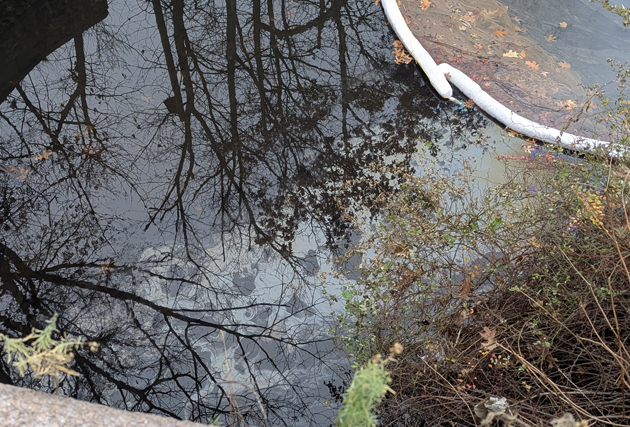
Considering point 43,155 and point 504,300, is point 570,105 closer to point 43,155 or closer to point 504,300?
point 504,300

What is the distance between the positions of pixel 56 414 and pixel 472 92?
484cm

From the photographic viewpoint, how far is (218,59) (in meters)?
5.34

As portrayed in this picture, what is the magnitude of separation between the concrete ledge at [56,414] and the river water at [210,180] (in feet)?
5.01

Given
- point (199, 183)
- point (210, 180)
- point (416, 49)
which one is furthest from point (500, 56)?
point (199, 183)

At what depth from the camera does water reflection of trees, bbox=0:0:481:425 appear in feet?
12.1

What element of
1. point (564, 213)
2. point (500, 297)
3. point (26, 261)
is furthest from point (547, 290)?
point (26, 261)

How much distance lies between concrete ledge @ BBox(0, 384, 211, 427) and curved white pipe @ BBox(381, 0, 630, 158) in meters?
4.43

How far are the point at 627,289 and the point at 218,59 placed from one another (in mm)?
4562

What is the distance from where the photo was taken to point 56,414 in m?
1.77

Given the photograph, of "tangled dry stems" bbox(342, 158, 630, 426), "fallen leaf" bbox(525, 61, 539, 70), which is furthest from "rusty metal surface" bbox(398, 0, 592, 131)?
"tangled dry stems" bbox(342, 158, 630, 426)

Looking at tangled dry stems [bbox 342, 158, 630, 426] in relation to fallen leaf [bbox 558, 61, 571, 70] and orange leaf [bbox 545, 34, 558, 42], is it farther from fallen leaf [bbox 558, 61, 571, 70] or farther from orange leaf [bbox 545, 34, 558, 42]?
orange leaf [bbox 545, 34, 558, 42]

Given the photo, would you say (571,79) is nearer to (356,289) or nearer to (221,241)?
(356,289)

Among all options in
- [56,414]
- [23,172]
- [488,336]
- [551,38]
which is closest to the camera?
[56,414]

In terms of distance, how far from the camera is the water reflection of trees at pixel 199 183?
3674mm
